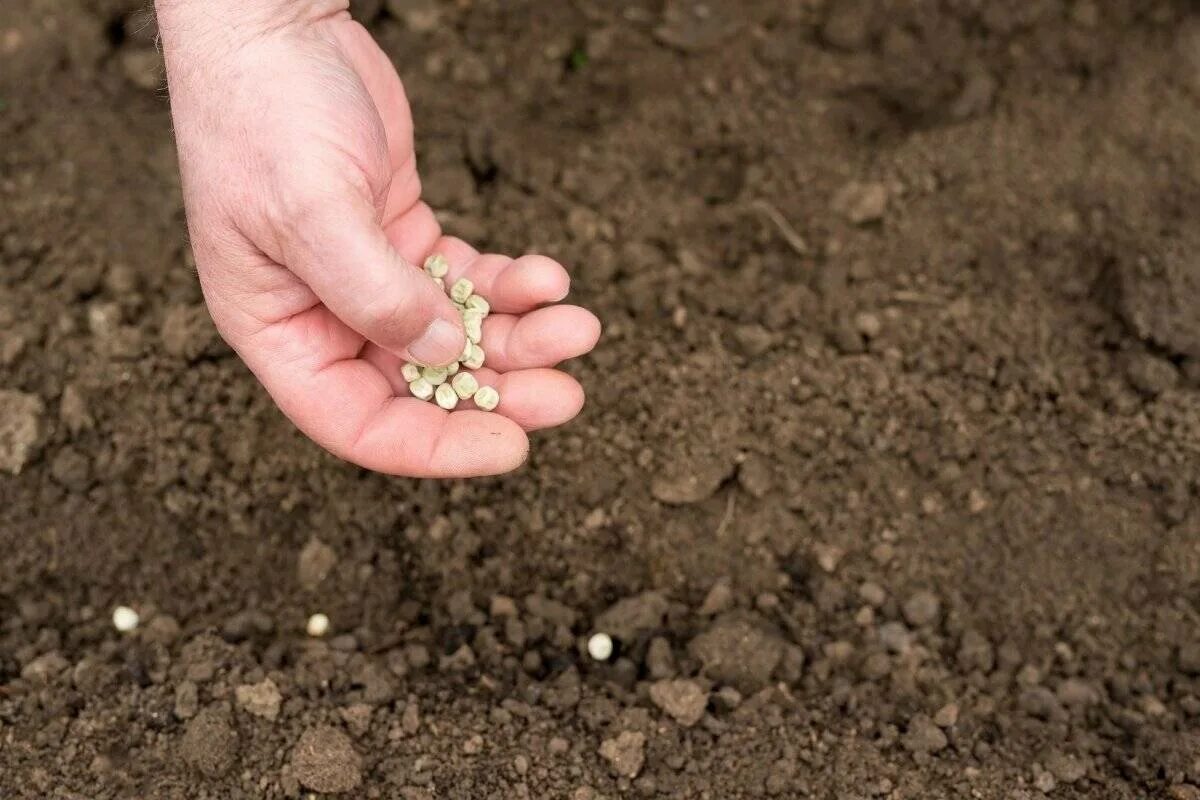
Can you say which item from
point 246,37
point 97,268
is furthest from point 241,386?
point 246,37

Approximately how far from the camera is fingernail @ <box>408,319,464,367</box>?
2.64 m

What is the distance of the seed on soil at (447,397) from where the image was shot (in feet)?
9.53

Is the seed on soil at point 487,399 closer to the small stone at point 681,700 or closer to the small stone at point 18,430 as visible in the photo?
the small stone at point 681,700

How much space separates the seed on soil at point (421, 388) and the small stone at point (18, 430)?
3.96ft

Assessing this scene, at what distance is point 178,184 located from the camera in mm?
3852

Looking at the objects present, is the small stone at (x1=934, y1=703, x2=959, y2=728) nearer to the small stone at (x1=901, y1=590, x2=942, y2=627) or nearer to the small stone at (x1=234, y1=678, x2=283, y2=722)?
the small stone at (x1=901, y1=590, x2=942, y2=627)

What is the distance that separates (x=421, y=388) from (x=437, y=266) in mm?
398

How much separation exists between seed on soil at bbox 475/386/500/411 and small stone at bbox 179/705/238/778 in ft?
3.23

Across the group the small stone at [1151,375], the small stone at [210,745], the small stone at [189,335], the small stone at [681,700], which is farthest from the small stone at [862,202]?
the small stone at [210,745]

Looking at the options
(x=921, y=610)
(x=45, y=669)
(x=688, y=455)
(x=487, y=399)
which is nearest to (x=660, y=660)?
(x=688, y=455)

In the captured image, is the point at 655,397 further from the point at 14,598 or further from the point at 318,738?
the point at 14,598

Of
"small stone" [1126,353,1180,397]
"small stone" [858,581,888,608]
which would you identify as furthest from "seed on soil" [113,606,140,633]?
"small stone" [1126,353,1180,397]

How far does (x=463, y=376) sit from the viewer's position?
9.52 feet

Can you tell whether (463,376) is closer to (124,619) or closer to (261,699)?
(261,699)
